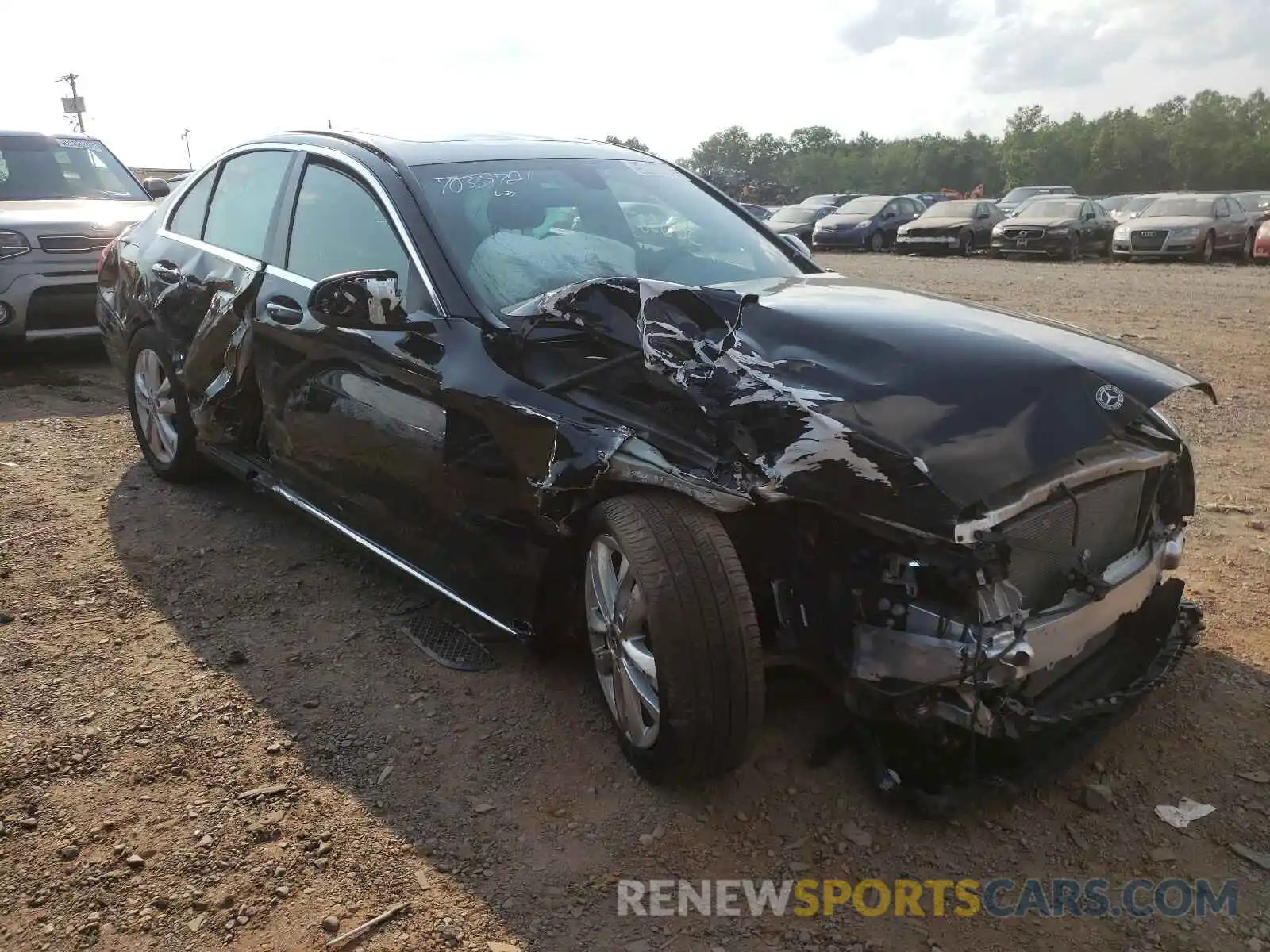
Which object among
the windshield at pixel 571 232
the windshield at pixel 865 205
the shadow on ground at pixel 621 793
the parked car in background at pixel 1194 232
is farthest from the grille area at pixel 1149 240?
the shadow on ground at pixel 621 793

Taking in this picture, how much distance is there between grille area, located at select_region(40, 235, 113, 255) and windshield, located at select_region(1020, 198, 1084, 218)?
19.1m

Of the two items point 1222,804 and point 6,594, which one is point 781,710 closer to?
point 1222,804

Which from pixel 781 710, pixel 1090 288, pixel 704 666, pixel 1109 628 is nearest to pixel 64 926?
pixel 704 666

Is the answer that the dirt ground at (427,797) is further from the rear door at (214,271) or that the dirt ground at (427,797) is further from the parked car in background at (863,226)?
the parked car in background at (863,226)

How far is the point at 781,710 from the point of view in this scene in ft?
9.96

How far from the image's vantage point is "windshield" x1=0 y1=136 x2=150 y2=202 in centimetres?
835

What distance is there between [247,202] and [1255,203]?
76.3 feet

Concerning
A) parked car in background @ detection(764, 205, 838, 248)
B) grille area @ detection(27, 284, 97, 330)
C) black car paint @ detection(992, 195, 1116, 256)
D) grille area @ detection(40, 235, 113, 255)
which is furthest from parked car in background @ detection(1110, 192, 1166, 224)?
grille area @ detection(27, 284, 97, 330)

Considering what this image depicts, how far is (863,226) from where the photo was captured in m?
24.5

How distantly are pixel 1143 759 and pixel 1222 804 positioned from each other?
22cm

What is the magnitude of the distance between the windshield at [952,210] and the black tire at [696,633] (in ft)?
73.9

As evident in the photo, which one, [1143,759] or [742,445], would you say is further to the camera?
[1143,759]

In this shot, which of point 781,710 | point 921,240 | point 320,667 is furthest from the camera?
point 921,240

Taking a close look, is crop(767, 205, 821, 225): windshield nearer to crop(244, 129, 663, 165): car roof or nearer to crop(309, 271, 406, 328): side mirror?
crop(244, 129, 663, 165): car roof
